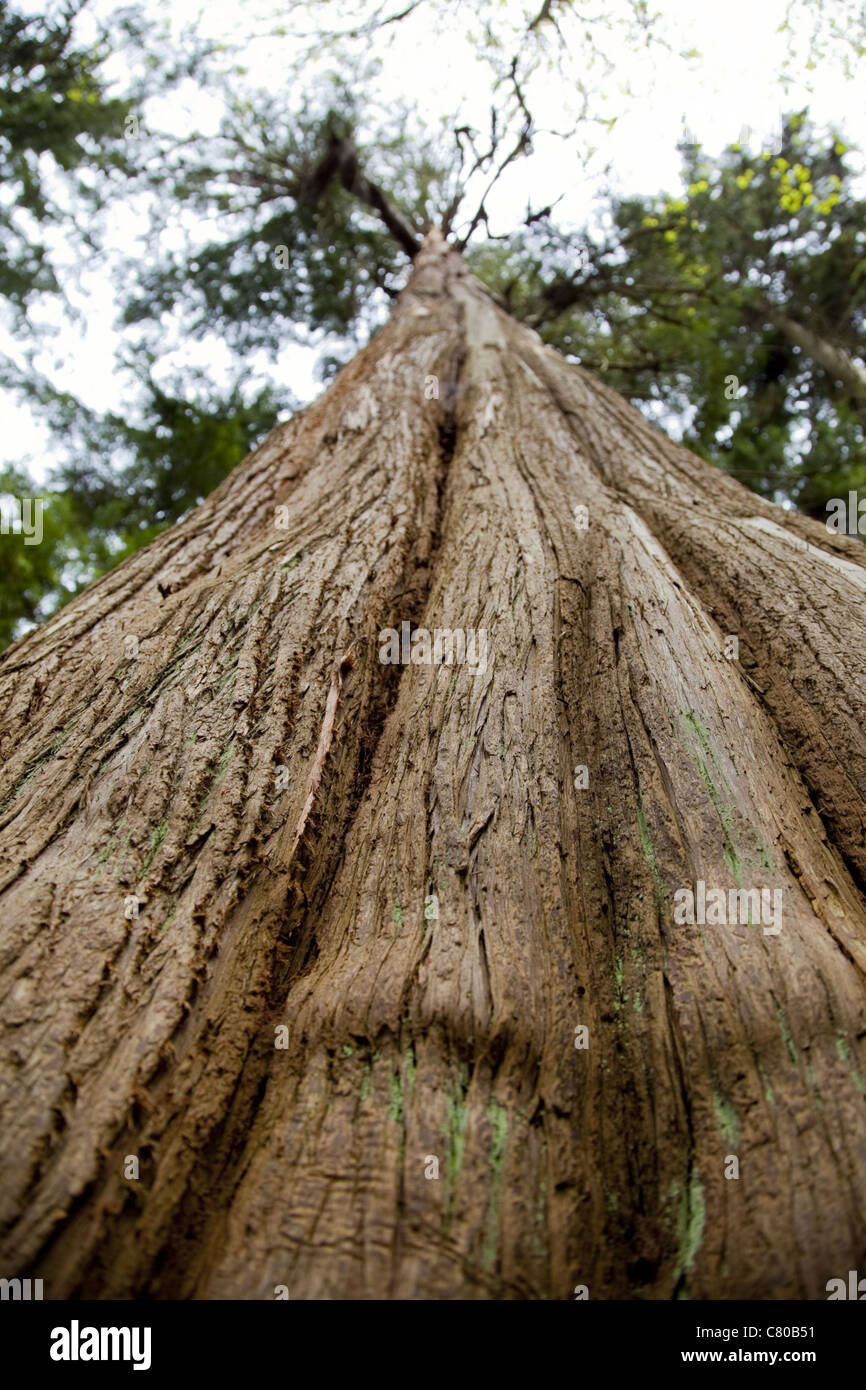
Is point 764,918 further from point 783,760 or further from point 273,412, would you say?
point 273,412

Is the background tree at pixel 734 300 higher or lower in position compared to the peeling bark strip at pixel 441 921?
higher

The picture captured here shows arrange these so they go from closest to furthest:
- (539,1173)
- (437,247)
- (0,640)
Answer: (539,1173) → (0,640) → (437,247)

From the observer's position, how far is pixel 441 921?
1663 millimetres

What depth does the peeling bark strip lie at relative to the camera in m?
1.24

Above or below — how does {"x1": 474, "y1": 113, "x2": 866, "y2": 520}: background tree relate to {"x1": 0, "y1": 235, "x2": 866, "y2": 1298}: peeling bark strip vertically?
above

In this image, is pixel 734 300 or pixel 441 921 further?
pixel 734 300

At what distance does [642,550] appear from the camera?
8.73 feet

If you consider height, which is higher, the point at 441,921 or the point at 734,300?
the point at 734,300

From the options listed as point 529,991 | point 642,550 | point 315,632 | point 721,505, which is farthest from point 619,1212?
point 721,505

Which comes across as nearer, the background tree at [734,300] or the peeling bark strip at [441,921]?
the peeling bark strip at [441,921]

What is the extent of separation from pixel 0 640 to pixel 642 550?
5.24m

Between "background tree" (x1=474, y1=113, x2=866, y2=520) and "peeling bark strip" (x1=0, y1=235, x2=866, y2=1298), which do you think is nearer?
"peeling bark strip" (x1=0, y1=235, x2=866, y2=1298)

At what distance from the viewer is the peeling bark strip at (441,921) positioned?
124cm
